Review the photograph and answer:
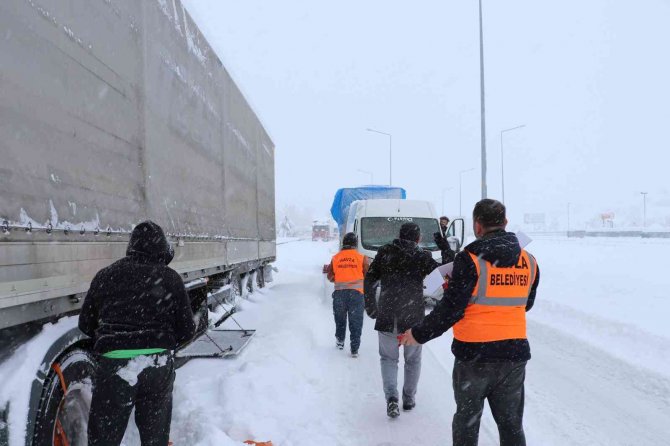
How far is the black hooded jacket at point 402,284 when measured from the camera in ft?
15.7

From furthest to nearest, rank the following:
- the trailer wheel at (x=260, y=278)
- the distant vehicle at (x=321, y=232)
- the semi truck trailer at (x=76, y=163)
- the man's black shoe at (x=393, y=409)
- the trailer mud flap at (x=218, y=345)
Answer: the distant vehicle at (x=321, y=232)
the trailer wheel at (x=260, y=278)
the trailer mud flap at (x=218, y=345)
the man's black shoe at (x=393, y=409)
the semi truck trailer at (x=76, y=163)

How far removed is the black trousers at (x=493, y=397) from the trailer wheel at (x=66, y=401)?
2318 millimetres

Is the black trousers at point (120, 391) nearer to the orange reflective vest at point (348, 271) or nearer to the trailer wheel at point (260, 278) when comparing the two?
the orange reflective vest at point (348, 271)

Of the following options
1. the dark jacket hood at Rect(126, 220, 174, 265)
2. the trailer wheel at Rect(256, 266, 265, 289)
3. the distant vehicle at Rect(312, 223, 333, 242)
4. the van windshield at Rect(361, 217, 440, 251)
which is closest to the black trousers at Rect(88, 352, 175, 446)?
the dark jacket hood at Rect(126, 220, 174, 265)

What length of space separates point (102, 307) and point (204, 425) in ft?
5.41

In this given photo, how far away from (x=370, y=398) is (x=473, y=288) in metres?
2.73

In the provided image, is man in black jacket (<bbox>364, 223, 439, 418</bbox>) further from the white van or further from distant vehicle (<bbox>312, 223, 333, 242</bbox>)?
distant vehicle (<bbox>312, 223, 333, 242</bbox>)

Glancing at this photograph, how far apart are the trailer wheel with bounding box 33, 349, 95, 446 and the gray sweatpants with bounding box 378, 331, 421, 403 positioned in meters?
2.55

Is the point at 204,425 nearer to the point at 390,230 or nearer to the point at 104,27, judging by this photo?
the point at 104,27

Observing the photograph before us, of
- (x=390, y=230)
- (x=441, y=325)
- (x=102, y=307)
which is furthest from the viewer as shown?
(x=390, y=230)

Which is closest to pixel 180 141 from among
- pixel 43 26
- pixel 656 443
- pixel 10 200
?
pixel 43 26

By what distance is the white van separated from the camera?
11.3m

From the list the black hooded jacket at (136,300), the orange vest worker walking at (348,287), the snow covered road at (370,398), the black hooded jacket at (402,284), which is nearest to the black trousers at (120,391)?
the black hooded jacket at (136,300)

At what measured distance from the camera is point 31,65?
8.85ft
